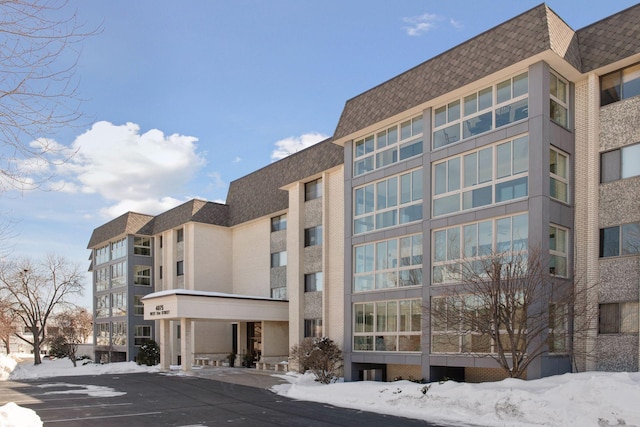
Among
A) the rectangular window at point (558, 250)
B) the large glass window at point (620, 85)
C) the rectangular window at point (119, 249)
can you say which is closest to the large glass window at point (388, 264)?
the rectangular window at point (558, 250)

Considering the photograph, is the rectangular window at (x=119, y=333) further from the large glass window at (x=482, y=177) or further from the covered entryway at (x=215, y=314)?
the large glass window at (x=482, y=177)

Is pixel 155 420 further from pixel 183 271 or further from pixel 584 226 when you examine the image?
pixel 183 271

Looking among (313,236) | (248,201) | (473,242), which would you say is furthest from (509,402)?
(248,201)

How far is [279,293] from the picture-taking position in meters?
33.4

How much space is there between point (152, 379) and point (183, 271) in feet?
44.6

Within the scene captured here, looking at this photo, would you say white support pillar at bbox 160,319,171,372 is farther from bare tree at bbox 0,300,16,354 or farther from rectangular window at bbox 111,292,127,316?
bare tree at bbox 0,300,16,354

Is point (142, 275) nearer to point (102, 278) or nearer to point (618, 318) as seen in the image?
point (102, 278)

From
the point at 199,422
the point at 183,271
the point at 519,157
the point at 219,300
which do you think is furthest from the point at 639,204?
the point at 183,271

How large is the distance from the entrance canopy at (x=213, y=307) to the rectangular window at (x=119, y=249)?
1432 cm

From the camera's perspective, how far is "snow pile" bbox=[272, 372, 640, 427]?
12.0m

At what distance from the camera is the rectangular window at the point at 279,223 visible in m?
33.5

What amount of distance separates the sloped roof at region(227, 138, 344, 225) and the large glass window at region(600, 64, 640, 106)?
1194cm

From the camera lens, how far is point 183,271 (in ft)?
133

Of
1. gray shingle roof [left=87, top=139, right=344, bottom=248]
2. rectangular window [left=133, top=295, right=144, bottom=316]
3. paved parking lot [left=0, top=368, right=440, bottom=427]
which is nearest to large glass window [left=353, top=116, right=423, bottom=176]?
gray shingle roof [left=87, top=139, right=344, bottom=248]
